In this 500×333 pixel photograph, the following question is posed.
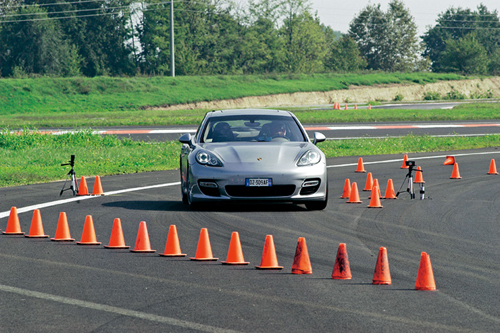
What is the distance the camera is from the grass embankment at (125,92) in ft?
170

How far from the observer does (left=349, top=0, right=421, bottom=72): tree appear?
117m

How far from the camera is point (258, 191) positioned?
10352 mm

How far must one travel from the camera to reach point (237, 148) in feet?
35.6

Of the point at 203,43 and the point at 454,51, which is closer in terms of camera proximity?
the point at 203,43

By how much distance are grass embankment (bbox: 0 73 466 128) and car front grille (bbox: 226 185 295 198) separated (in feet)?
119

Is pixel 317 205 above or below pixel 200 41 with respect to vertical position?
below

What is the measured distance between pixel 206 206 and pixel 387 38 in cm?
11044

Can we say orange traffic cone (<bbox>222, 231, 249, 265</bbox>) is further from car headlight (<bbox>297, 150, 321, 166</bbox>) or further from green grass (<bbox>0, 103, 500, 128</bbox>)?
green grass (<bbox>0, 103, 500, 128</bbox>)

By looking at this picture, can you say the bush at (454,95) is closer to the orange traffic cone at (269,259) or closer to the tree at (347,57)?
the tree at (347,57)

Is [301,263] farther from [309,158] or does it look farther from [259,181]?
[309,158]

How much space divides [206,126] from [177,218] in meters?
2.24

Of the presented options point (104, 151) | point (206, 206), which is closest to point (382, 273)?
point (206, 206)

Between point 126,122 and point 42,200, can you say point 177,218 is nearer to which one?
point 42,200

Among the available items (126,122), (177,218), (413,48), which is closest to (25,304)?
(177,218)
